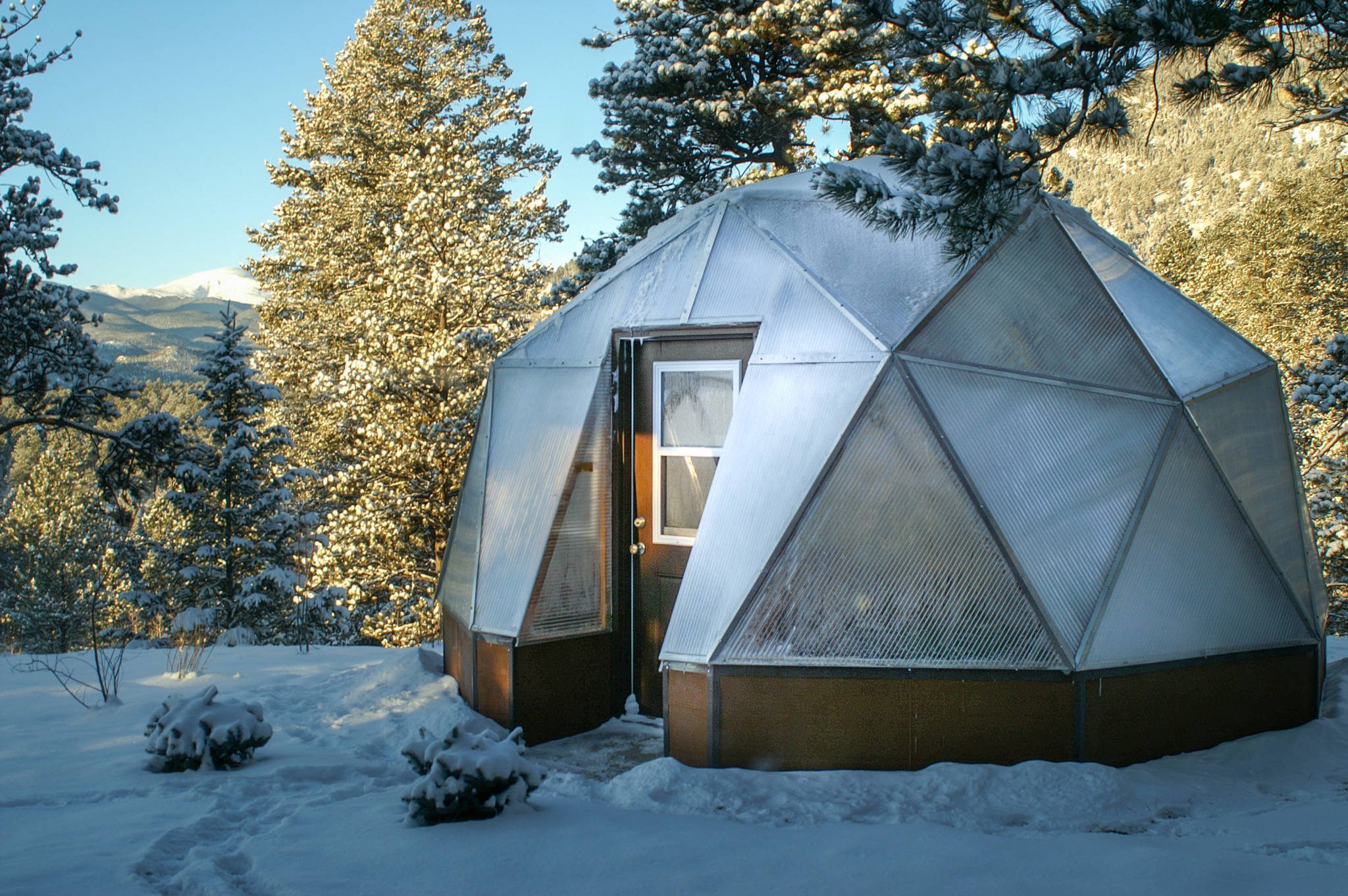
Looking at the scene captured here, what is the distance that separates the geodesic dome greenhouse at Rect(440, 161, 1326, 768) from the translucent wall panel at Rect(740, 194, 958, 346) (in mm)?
23

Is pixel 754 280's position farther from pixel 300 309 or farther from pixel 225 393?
pixel 300 309

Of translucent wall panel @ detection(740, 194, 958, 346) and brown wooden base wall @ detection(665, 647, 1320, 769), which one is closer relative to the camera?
brown wooden base wall @ detection(665, 647, 1320, 769)

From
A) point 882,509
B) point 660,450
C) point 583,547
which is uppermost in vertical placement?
point 660,450

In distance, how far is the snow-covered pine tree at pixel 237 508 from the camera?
16391 millimetres

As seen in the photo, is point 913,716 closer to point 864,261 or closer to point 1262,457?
point 864,261

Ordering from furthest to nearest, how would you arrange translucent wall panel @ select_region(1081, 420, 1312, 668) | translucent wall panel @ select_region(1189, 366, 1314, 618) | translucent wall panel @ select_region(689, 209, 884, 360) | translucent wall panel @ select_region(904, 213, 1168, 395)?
translucent wall panel @ select_region(1189, 366, 1314, 618) → translucent wall panel @ select_region(689, 209, 884, 360) → translucent wall panel @ select_region(904, 213, 1168, 395) → translucent wall panel @ select_region(1081, 420, 1312, 668)

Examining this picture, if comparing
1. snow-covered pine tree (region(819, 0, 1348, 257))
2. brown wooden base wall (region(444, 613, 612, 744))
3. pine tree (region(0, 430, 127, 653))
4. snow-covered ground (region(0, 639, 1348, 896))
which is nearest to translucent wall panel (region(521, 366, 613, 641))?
brown wooden base wall (region(444, 613, 612, 744))

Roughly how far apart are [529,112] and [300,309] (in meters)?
7.77

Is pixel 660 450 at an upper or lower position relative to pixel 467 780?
upper

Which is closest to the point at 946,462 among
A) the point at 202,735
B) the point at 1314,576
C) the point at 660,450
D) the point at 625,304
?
the point at 660,450

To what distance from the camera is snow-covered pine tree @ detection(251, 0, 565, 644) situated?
16266 mm

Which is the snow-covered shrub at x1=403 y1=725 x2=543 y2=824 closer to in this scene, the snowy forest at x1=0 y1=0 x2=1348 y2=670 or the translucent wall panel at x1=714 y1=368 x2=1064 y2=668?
the translucent wall panel at x1=714 y1=368 x2=1064 y2=668

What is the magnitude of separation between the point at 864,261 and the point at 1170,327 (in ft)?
7.46

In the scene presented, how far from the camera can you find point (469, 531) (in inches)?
293
